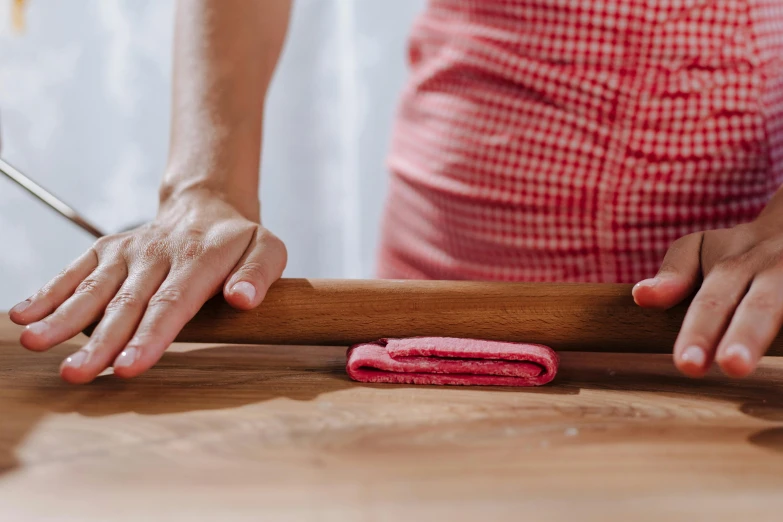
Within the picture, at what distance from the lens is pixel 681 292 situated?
2.19 feet

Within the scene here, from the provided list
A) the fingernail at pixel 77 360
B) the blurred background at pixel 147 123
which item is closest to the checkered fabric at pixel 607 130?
the fingernail at pixel 77 360

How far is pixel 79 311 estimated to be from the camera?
0.69 m

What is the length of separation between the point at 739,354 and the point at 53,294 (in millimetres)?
605

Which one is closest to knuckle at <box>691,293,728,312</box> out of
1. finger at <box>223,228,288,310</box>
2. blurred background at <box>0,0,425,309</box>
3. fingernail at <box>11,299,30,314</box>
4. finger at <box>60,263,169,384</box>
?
finger at <box>223,228,288,310</box>

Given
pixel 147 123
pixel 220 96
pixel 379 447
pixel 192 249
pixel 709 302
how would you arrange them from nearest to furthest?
pixel 379 447 → pixel 709 302 → pixel 192 249 → pixel 220 96 → pixel 147 123

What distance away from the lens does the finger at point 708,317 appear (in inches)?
22.8

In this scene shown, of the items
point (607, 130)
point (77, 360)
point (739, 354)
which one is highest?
point (607, 130)

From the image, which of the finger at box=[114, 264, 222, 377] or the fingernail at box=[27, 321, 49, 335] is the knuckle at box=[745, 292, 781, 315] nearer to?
the finger at box=[114, 264, 222, 377]

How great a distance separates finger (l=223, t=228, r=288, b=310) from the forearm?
0.34ft

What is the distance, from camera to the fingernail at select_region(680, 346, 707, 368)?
57 cm

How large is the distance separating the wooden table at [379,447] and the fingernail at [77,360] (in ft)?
0.10

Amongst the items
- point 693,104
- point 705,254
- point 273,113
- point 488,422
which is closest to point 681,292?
point 705,254

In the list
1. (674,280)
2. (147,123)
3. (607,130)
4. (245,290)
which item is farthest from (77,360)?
(147,123)

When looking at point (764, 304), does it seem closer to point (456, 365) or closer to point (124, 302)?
point (456, 365)
